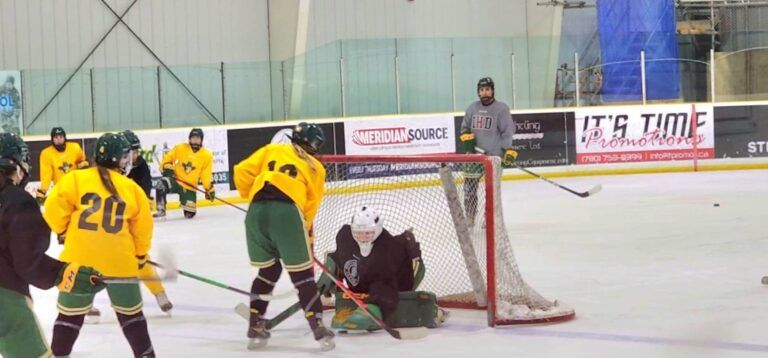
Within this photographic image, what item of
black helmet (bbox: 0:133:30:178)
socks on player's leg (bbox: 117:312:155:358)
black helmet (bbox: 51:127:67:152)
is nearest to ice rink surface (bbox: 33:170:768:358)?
socks on player's leg (bbox: 117:312:155:358)

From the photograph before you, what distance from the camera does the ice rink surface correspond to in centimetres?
610

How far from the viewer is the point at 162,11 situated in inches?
778

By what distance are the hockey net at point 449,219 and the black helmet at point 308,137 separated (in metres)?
1.08

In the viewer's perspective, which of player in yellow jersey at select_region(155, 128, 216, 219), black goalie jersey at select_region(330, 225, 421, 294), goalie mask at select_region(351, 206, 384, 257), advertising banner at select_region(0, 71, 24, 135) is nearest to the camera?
goalie mask at select_region(351, 206, 384, 257)

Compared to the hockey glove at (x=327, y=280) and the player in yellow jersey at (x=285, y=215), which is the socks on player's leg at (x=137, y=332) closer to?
the player in yellow jersey at (x=285, y=215)

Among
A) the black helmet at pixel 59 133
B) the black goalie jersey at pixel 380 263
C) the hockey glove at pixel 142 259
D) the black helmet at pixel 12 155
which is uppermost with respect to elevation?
the black helmet at pixel 59 133

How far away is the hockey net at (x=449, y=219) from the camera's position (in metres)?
6.70

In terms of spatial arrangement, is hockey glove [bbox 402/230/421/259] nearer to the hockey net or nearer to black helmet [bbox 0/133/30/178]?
the hockey net

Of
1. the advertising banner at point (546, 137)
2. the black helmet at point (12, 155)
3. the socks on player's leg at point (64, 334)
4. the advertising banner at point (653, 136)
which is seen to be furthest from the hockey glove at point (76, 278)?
the advertising banner at point (653, 136)

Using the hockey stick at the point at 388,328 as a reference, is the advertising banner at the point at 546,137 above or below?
above

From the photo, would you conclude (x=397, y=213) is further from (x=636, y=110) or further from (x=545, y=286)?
(x=636, y=110)

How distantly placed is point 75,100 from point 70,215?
1278 centimetres

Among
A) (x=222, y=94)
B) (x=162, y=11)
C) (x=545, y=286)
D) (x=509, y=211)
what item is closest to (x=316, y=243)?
(x=545, y=286)

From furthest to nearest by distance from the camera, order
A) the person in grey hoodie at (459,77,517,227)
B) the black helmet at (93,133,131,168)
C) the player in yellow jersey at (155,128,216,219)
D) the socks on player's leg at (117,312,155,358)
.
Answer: the player in yellow jersey at (155,128,216,219) < the person in grey hoodie at (459,77,517,227) < the black helmet at (93,133,131,168) < the socks on player's leg at (117,312,155,358)
